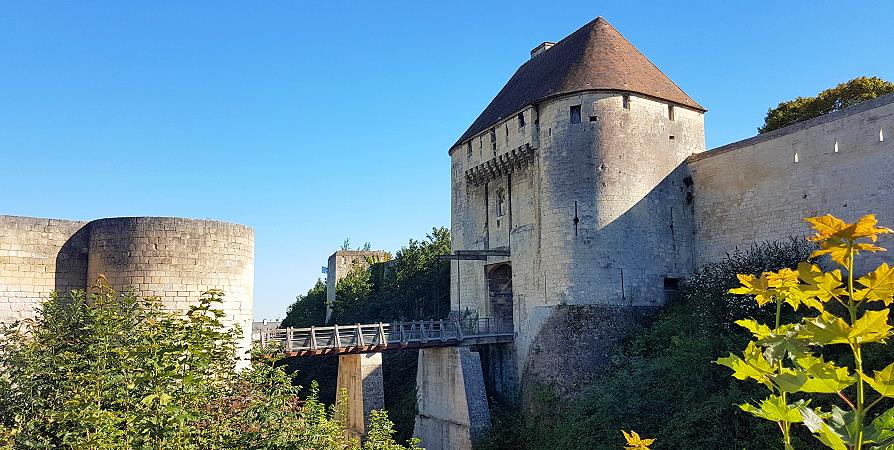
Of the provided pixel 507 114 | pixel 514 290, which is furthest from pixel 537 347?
pixel 507 114

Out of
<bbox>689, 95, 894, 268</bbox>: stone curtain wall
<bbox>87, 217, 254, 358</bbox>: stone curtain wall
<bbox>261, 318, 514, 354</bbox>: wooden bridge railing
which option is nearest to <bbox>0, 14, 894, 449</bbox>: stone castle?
<bbox>689, 95, 894, 268</bbox>: stone curtain wall

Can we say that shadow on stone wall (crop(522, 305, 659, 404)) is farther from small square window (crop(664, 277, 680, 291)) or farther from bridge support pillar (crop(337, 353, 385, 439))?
bridge support pillar (crop(337, 353, 385, 439))

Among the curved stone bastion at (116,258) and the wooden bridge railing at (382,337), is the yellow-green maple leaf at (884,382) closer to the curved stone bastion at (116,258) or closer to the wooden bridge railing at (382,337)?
the curved stone bastion at (116,258)

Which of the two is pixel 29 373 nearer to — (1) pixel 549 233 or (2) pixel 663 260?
(1) pixel 549 233

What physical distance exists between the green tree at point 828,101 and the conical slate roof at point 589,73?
6.04m

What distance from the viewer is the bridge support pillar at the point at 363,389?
21422 mm

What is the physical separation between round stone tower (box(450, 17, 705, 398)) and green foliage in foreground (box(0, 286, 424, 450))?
10.8 meters

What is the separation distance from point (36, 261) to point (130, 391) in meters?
4.68

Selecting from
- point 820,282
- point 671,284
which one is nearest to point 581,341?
point 671,284

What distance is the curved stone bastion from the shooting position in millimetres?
10930

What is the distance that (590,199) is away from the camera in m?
19.3

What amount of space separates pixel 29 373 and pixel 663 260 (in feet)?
54.6

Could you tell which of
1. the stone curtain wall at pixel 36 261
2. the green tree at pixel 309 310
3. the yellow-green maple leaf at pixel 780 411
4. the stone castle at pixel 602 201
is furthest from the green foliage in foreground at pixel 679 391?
the green tree at pixel 309 310

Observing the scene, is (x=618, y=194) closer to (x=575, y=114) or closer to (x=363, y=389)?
(x=575, y=114)
